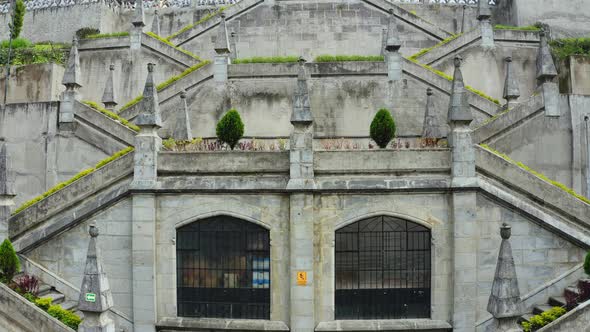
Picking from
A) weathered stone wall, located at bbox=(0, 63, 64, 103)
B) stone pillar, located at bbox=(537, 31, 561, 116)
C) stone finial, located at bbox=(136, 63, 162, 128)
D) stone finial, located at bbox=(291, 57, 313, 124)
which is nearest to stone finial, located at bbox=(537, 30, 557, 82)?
A: stone pillar, located at bbox=(537, 31, 561, 116)

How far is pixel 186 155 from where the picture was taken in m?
16.9

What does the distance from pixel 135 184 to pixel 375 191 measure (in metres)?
7.21

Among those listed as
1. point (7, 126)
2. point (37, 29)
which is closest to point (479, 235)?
point (7, 126)

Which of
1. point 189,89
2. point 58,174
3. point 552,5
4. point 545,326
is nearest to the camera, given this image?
point 545,326

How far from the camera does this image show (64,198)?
57.5 ft

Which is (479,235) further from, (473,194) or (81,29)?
(81,29)

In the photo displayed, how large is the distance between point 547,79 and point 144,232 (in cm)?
1609

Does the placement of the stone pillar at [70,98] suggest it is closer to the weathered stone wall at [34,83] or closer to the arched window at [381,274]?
the weathered stone wall at [34,83]

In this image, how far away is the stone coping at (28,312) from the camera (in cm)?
1527

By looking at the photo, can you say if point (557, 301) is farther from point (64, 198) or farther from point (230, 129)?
point (64, 198)

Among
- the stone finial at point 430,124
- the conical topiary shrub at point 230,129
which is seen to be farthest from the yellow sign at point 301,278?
the stone finial at point 430,124

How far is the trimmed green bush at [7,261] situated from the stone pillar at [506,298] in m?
13.5

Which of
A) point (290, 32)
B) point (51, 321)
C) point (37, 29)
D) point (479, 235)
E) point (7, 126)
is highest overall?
point (37, 29)

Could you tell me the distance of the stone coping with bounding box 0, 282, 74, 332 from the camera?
50.1 ft
